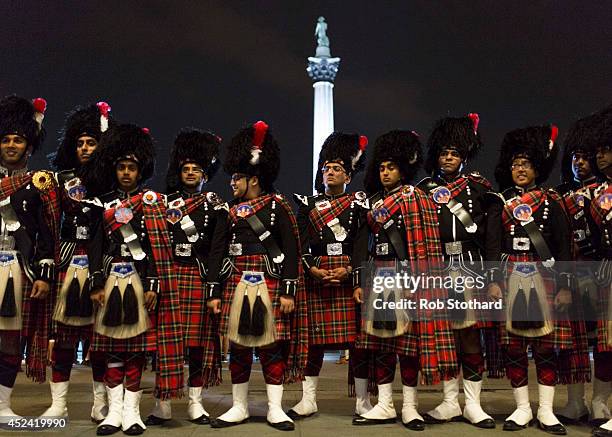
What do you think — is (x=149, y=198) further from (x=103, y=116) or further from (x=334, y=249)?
(x=334, y=249)

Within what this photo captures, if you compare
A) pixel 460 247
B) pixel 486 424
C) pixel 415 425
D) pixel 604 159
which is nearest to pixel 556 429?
pixel 486 424

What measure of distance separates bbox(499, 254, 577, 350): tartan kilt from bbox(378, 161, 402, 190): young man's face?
1216 mm

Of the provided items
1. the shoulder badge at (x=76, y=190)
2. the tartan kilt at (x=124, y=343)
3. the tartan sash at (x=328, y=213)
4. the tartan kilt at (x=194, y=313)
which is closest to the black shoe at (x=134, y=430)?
the tartan kilt at (x=124, y=343)

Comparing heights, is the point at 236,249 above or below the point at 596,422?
above

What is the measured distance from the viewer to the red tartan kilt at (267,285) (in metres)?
4.77

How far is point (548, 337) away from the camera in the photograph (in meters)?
4.63

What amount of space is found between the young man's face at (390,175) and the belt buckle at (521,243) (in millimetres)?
1059

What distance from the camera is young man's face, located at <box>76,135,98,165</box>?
519 centimetres

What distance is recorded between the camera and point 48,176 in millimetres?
4941

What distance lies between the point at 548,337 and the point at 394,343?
114cm

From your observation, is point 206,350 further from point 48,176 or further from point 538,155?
point 538,155

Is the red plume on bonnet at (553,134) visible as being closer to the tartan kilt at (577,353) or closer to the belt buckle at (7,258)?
the tartan kilt at (577,353)

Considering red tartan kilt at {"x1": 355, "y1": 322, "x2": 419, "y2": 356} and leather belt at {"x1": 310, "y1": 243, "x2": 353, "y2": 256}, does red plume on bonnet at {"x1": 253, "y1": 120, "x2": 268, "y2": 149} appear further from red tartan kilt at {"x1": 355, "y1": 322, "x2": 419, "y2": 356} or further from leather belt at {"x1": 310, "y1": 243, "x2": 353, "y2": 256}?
red tartan kilt at {"x1": 355, "y1": 322, "x2": 419, "y2": 356}

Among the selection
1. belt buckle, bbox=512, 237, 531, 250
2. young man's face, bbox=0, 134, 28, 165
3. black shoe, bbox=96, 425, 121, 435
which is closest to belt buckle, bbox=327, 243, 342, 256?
belt buckle, bbox=512, 237, 531, 250
